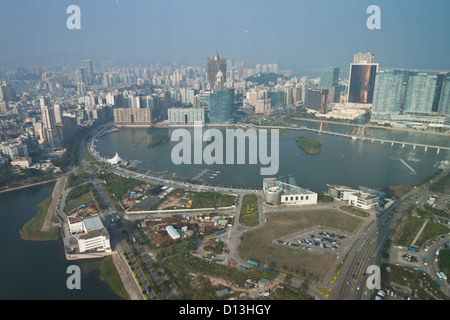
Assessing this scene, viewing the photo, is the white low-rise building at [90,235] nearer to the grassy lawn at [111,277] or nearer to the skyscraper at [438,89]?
the grassy lawn at [111,277]

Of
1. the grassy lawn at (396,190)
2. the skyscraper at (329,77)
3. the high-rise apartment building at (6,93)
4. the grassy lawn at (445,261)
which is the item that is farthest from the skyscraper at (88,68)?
the grassy lawn at (445,261)

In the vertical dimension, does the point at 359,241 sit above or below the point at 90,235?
below

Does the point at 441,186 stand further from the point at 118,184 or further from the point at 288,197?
the point at 118,184

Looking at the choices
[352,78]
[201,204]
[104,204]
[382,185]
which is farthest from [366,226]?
[352,78]

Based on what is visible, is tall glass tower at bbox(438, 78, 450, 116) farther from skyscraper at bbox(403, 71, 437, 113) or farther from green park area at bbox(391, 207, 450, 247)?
green park area at bbox(391, 207, 450, 247)

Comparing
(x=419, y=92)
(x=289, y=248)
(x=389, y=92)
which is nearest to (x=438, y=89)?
(x=419, y=92)

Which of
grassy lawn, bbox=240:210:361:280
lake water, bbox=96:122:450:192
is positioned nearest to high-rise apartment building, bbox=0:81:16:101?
lake water, bbox=96:122:450:192
